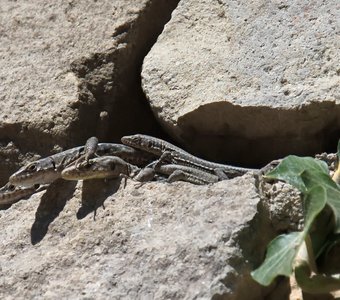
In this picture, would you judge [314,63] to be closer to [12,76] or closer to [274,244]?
[274,244]

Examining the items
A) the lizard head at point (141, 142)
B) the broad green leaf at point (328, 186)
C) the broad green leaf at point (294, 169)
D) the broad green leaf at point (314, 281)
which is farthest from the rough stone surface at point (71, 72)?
the broad green leaf at point (314, 281)

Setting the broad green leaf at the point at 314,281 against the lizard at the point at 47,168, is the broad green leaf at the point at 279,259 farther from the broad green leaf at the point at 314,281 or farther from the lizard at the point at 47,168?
the lizard at the point at 47,168

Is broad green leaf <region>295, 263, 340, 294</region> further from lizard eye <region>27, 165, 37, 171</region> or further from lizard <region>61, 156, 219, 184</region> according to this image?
lizard eye <region>27, 165, 37, 171</region>

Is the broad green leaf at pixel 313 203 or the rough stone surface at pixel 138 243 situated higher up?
the broad green leaf at pixel 313 203

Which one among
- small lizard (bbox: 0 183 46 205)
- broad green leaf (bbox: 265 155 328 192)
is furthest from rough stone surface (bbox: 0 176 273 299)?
small lizard (bbox: 0 183 46 205)

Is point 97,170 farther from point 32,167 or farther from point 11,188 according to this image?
point 11,188

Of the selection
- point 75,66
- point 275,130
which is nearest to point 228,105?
point 275,130

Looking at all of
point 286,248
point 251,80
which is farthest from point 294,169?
point 251,80

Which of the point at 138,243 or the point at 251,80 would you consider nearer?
the point at 138,243
